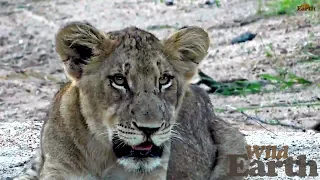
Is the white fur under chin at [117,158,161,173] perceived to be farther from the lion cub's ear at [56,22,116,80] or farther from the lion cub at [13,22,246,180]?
the lion cub's ear at [56,22,116,80]

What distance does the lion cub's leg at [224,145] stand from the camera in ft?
16.3

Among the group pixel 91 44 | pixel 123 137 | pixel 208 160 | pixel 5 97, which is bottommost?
pixel 5 97

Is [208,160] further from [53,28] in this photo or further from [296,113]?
[53,28]

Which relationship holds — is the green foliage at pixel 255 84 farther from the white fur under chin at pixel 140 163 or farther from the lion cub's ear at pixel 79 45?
the white fur under chin at pixel 140 163

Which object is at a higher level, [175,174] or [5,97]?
[175,174]

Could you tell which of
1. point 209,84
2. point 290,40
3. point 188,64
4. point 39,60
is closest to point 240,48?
point 290,40

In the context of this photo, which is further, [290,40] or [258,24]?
[258,24]

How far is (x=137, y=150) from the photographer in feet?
13.0

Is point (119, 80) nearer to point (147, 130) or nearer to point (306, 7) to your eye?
point (147, 130)

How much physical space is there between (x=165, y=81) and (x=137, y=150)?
393 mm

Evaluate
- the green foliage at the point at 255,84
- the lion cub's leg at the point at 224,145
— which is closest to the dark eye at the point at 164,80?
the lion cub's leg at the point at 224,145

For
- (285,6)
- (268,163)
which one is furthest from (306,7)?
(268,163)

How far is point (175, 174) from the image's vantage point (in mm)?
4535

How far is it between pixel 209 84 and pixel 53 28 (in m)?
3.28
